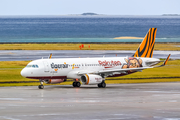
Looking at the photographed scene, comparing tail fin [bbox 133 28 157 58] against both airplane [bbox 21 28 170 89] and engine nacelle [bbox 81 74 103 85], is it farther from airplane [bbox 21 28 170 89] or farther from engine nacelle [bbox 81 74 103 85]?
engine nacelle [bbox 81 74 103 85]

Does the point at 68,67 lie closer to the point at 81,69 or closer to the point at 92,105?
the point at 81,69

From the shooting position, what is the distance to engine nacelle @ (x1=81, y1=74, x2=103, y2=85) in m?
48.2

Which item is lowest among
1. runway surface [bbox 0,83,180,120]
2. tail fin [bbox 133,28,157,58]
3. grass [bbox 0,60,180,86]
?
grass [bbox 0,60,180,86]

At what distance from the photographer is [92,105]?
33.2 metres

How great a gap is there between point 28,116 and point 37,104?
20.4 feet

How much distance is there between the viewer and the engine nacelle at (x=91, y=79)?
4819 centimetres

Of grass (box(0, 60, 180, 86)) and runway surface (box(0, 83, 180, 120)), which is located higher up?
runway surface (box(0, 83, 180, 120))

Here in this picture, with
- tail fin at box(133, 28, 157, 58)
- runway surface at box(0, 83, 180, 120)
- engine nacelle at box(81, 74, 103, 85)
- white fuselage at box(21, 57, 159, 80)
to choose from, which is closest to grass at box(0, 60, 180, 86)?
tail fin at box(133, 28, 157, 58)

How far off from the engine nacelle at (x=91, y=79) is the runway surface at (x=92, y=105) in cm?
475

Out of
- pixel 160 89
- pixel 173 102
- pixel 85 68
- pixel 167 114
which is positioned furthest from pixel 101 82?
pixel 167 114

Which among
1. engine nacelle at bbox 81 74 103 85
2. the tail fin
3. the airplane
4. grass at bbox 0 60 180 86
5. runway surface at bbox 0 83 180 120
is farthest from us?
the tail fin

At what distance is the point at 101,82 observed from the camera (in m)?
49.7

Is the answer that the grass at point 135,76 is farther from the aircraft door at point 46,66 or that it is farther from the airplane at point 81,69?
the aircraft door at point 46,66

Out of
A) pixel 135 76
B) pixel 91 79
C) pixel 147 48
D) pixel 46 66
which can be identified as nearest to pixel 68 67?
pixel 46 66
